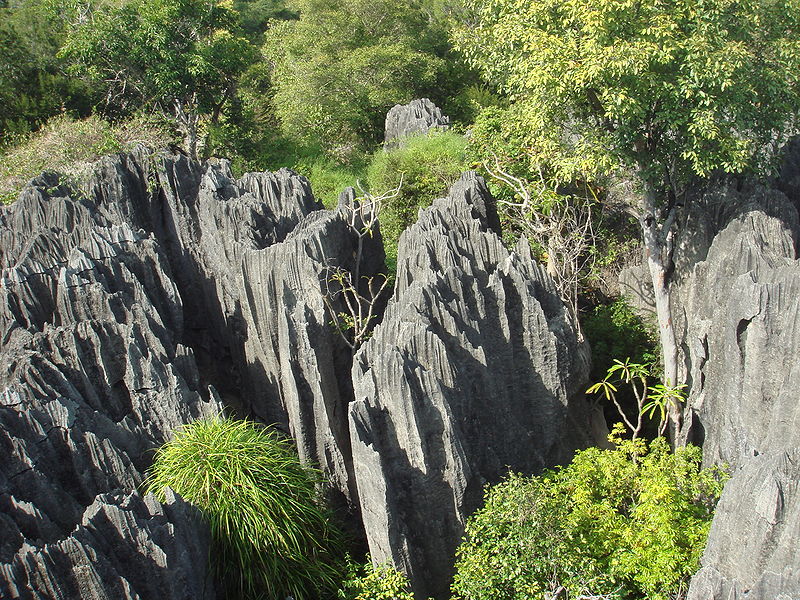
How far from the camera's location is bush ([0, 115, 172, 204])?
57.5ft

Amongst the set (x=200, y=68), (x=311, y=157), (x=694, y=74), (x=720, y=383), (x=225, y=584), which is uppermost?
(x=200, y=68)

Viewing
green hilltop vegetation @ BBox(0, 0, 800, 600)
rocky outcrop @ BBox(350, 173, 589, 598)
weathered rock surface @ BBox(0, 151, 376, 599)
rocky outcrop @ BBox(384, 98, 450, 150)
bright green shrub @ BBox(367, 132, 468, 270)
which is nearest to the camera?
weathered rock surface @ BBox(0, 151, 376, 599)

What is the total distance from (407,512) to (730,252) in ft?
20.6

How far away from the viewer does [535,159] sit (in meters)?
12.5

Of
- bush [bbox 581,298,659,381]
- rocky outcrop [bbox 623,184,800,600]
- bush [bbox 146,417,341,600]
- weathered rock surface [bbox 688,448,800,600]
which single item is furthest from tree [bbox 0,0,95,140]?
weathered rock surface [bbox 688,448,800,600]

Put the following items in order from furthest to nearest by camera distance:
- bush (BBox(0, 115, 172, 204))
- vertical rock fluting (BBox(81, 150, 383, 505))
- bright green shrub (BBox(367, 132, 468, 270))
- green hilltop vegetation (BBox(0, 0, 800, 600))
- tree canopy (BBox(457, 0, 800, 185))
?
bush (BBox(0, 115, 172, 204)) → bright green shrub (BBox(367, 132, 468, 270)) → vertical rock fluting (BBox(81, 150, 383, 505)) → tree canopy (BBox(457, 0, 800, 185)) → green hilltop vegetation (BBox(0, 0, 800, 600))

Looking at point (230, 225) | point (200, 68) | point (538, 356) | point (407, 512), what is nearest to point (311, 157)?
point (200, 68)

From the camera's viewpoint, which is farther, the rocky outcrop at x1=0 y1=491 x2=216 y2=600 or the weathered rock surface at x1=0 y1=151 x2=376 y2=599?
the weathered rock surface at x1=0 y1=151 x2=376 y2=599

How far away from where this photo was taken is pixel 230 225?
12977 mm

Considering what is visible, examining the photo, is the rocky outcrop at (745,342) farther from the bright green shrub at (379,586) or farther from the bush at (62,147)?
the bush at (62,147)

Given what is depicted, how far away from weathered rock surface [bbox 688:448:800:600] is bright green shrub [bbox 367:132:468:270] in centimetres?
1067

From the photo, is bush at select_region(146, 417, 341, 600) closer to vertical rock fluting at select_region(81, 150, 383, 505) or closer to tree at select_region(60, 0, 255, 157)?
vertical rock fluting at select_region(81, 150, 383, 505)

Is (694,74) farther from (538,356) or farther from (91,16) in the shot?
(91,16)

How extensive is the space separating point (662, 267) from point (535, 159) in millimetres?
2864
